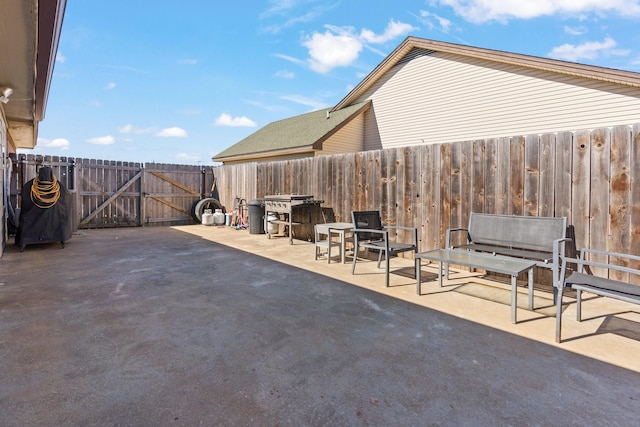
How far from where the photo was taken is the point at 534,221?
3.71 m

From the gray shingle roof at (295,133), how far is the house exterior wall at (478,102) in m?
1.26

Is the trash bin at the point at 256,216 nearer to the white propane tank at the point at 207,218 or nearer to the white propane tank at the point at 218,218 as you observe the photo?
the white propane tank at the point at 218,218

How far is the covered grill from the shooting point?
268 inches

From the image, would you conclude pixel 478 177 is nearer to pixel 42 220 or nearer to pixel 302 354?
pixel 302 354

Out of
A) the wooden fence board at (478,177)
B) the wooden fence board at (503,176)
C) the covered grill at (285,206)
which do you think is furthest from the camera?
the covered grill at (285,206)

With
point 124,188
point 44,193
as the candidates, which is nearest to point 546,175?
point 44,193

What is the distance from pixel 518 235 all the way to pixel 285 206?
14.6 ft

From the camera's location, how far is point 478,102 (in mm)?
9117

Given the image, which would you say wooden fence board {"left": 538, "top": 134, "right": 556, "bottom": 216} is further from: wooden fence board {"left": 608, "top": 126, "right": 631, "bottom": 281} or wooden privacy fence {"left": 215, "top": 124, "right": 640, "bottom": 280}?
wooden fence board {"left": 608, "top": 126, "right": 631, "bottom": 281}

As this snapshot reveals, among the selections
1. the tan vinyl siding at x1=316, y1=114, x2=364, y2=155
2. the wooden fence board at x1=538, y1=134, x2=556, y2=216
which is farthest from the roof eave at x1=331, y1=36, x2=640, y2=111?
the wooden fence board at x1=538, y1=134, x2=556, y2=216

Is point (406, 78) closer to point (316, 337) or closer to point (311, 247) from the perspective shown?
point (311, 247)

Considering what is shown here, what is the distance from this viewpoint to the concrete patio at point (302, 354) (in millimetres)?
1618

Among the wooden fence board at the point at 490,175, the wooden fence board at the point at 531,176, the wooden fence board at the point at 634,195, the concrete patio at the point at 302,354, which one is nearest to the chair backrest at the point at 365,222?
the concrete patio at the point at 302,354

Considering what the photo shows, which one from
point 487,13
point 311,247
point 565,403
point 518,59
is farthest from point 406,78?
point 565,403
